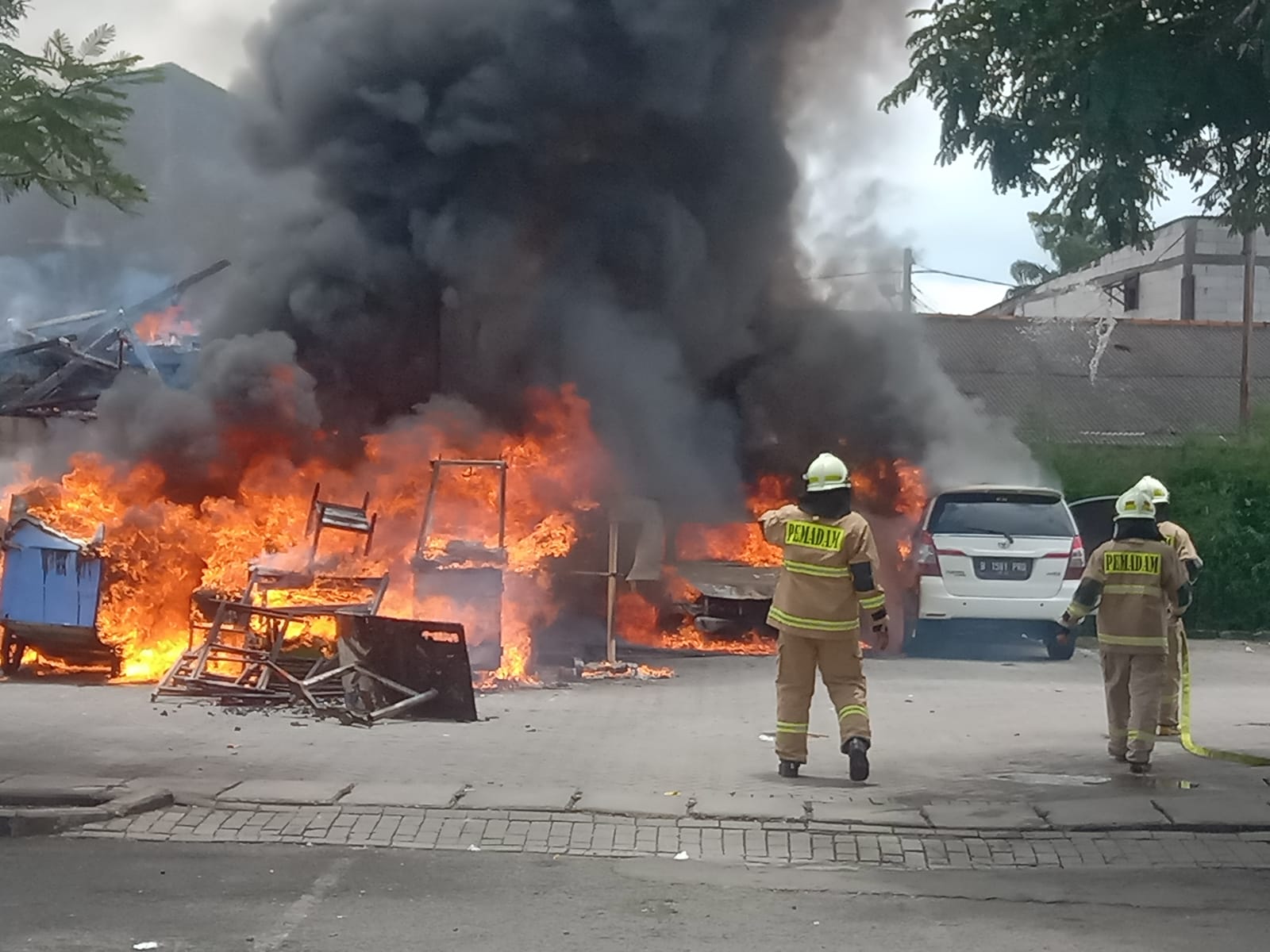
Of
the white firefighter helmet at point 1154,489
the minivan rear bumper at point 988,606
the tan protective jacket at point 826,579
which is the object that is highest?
the white firefighter helmet at point 1154,489

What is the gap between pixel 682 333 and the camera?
15750 millimetres

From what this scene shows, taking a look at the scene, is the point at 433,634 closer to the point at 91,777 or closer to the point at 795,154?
the point at 91,777

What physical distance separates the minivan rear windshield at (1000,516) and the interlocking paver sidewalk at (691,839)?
23.6 ft

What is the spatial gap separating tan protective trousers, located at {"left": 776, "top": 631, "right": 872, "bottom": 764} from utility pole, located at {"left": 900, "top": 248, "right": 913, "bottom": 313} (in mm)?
11362

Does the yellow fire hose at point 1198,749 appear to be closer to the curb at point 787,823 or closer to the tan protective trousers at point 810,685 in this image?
the curb at point 787,823

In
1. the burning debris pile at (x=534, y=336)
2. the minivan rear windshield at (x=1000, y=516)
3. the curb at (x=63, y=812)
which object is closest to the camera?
the curb at (x=63, y=812)

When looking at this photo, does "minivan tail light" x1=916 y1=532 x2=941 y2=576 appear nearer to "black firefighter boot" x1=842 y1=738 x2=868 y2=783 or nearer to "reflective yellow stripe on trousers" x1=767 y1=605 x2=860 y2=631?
"reflective yellow stripe on trousers" x1=767 y1=605 x2=860 y2=631

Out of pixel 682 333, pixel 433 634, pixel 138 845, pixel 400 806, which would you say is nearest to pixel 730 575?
pixel 682 333

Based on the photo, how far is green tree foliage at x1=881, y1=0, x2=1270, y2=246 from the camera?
720cm

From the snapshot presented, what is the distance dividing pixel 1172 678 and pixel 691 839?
4198 mm

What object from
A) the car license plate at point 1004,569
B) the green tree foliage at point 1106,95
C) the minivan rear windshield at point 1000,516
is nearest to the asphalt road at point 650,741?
the car license plate at point 1004,569

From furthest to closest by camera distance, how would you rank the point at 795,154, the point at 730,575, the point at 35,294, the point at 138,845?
the point at 35,294 → the point at 795,154 → the point at 730,575 → the point at 138,845

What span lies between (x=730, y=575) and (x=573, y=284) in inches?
132

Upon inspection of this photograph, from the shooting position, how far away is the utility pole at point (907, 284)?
62.6ft
